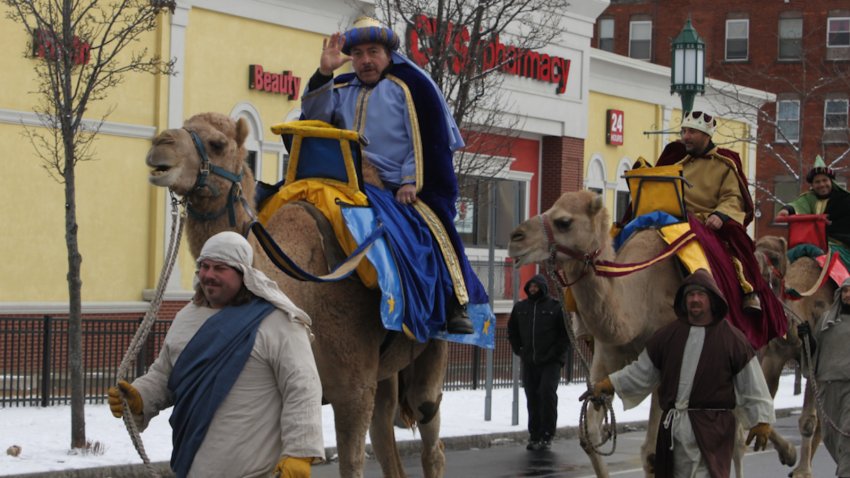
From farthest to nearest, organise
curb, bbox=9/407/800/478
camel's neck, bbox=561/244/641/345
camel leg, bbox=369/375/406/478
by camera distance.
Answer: curb, bbox=9/407/800/478 < camel's neck, bbox=561/244/641/345 < camel leg, bbox=369/375/406/478

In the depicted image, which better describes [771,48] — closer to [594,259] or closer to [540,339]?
[540,339]

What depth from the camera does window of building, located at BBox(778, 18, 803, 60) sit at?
59031mm

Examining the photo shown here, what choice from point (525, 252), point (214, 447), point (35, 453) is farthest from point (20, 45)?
point (214, 447)

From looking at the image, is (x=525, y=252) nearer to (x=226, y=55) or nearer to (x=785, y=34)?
(x=226, y=55)

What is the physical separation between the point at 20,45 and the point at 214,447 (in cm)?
1615

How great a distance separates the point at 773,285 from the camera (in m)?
15.4

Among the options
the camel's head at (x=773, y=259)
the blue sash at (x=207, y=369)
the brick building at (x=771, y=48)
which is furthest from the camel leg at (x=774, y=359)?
the brick building at (x=771, y=48)

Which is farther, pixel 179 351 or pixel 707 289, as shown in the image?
pixel 707 289

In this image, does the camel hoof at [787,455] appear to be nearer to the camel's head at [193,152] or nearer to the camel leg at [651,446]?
the camel leg at [651,446]

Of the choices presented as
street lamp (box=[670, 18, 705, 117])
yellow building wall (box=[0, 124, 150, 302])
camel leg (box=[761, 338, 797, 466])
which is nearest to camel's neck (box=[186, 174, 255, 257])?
camel leg (box=[761, 338, 797, 466])

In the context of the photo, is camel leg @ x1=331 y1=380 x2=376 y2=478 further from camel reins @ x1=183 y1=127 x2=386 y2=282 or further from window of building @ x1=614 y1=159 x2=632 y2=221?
window of building @ x1=614 y1=159 x2=632 y2=221

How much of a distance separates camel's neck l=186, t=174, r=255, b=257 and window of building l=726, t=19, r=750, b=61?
175 ft

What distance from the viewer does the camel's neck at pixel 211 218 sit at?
8.55 m

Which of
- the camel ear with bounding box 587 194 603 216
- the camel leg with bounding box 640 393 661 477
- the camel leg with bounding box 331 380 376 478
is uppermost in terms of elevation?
the camel ear with bounding box 587 194 603 216
